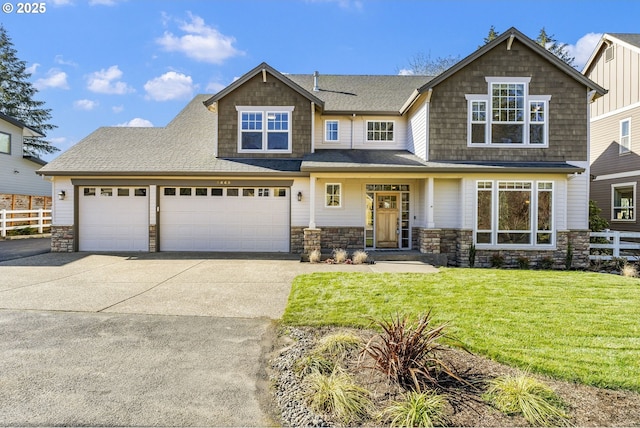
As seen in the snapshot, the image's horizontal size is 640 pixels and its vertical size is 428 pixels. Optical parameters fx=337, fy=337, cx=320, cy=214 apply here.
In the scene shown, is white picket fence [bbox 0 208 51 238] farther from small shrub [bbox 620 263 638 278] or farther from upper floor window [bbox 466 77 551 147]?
small shrub [bbox 620 263 638 278]

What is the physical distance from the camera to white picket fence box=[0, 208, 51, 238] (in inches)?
640

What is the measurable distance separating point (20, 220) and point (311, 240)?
15.5 m

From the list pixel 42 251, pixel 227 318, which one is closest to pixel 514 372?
pixel 227 318

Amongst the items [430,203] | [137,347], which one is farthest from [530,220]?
[137,347]

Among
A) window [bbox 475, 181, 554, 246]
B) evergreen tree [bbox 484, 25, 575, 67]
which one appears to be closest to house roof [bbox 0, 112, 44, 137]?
window [bbox 475, 181, 554, 246]

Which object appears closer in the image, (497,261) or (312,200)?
(497,261)

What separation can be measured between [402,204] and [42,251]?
13.3 metres

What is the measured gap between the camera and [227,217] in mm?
12391

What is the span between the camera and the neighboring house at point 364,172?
1109cm

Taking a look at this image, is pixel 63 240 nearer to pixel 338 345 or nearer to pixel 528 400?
pixel 338 345

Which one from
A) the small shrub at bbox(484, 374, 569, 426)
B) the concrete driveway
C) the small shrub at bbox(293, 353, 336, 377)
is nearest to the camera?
the small shrub at bbox(484, 374, 569, 426)

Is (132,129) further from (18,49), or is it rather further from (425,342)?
(18,49)

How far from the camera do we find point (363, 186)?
12.3 m

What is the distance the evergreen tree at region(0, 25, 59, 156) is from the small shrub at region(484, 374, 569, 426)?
37967mm
